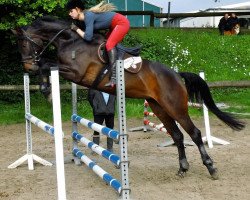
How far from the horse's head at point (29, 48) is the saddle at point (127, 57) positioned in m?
0.78

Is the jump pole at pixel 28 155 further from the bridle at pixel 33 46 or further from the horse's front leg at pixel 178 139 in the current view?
the horse's front leg at pixel 178 139

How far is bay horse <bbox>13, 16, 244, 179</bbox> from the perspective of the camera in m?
6.41

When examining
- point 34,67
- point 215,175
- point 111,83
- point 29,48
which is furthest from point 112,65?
point 215,175

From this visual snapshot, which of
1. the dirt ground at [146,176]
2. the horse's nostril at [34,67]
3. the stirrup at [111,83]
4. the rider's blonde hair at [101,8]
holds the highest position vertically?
the rider's blonde hair at [101,8]

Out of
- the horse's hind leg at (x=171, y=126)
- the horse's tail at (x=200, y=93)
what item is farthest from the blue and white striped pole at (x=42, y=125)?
the horse's tail at (x=200, y=93)

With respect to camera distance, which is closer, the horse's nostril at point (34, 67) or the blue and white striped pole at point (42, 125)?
the blue and white striped pole at point (42, 125)

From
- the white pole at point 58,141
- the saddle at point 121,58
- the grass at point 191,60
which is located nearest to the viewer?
the white pole at point 58,141

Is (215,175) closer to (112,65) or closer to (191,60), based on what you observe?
(112,65)

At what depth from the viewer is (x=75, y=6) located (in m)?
6.41

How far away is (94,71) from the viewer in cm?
643

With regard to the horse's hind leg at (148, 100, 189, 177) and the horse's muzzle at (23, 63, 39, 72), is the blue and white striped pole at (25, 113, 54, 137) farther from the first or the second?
the horse's hind leg at (148, 100, 189, 177)

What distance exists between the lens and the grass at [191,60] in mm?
13203

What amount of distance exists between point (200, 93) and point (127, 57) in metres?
1.35

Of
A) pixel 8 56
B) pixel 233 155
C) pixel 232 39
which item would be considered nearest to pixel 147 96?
pixel 233 155
